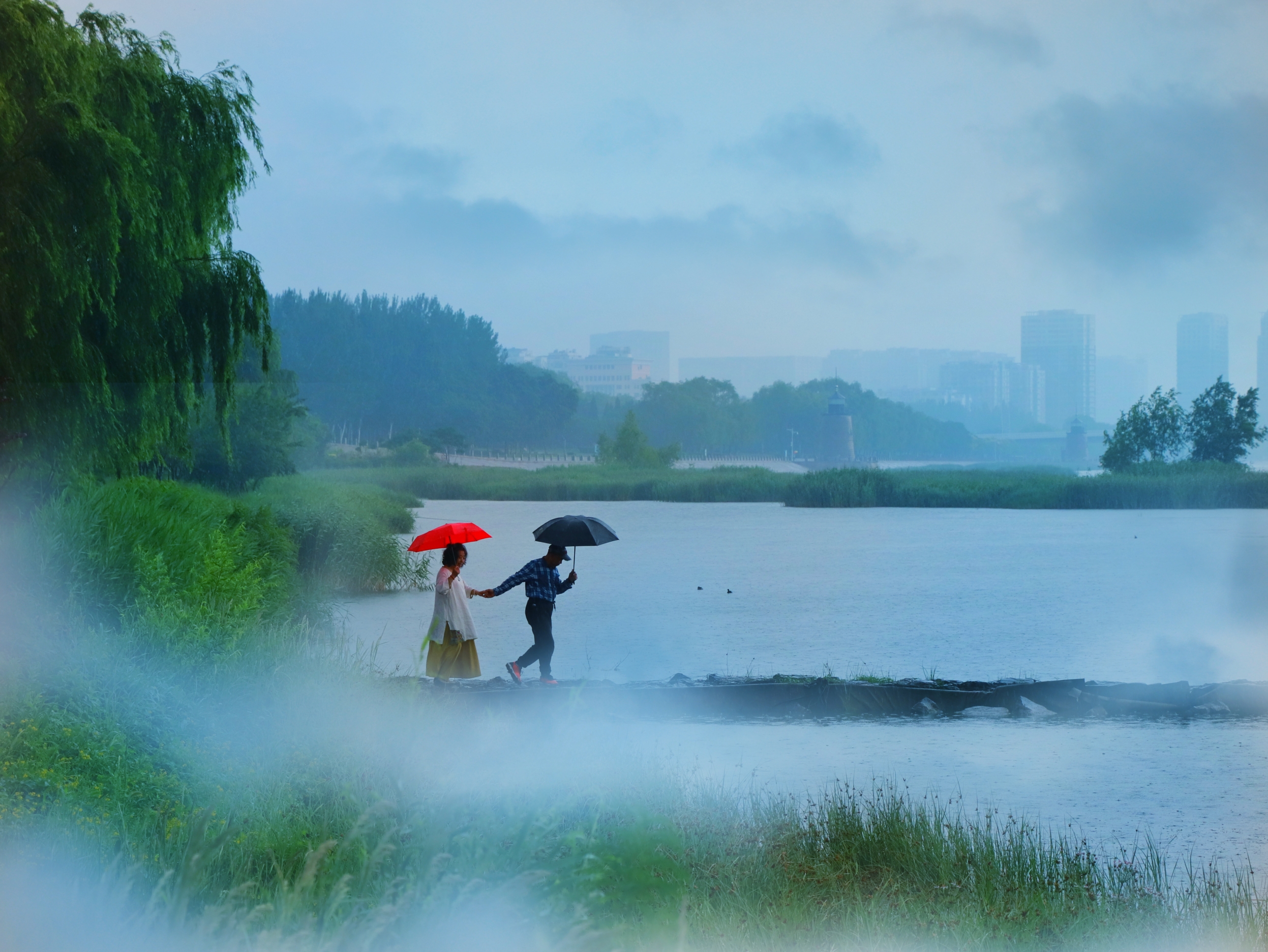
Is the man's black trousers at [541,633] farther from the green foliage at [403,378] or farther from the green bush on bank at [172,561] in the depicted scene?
the green foliage at [403,378]

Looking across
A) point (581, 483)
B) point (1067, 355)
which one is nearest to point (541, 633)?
point (581, 483)

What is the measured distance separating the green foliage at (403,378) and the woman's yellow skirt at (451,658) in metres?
89.4

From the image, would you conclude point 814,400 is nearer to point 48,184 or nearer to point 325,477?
Result: point 325,477

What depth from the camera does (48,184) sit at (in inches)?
416

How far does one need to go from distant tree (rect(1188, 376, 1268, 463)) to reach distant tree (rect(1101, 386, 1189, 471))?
0.81m

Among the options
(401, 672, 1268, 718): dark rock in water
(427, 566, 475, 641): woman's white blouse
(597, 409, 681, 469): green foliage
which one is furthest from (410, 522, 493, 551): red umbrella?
(597, 409, 681, 469): green foliage

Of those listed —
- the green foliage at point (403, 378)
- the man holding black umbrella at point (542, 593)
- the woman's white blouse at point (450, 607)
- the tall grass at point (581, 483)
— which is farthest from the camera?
the green foliage at point (403, 378)

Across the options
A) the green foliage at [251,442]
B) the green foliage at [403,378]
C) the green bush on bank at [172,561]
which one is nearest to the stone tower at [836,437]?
the green foliage at [403,378]

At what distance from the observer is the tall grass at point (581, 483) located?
66.6 meters

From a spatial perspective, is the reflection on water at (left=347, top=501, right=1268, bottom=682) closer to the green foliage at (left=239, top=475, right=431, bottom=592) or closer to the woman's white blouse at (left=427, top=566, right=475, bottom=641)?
the green foliage at (left=239, top=475, right=431, bottom=592)

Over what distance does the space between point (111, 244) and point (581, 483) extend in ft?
205

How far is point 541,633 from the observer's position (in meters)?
11.4

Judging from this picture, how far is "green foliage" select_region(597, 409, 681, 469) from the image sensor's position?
87.8 meters

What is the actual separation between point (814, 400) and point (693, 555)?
92.5 meters
